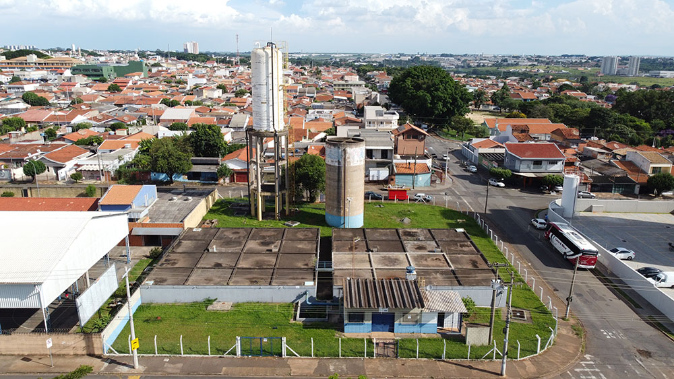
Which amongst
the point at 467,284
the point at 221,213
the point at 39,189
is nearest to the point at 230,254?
the point at 221,213

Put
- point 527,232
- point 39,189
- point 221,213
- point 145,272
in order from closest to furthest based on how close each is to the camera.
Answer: point 145,272, point 527,232, point 221,213, point 39,189

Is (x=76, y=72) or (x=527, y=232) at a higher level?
(x=76, y=72)

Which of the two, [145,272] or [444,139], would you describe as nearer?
[145,272]

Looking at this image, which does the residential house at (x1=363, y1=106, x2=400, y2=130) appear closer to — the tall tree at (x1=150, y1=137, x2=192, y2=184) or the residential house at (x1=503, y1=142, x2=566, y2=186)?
the residential house at (x1=503, y1=142, x2=566, y2=186)

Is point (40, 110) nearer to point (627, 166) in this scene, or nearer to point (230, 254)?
point (230, 254)

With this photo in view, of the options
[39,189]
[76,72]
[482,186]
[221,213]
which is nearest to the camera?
[221,213]
